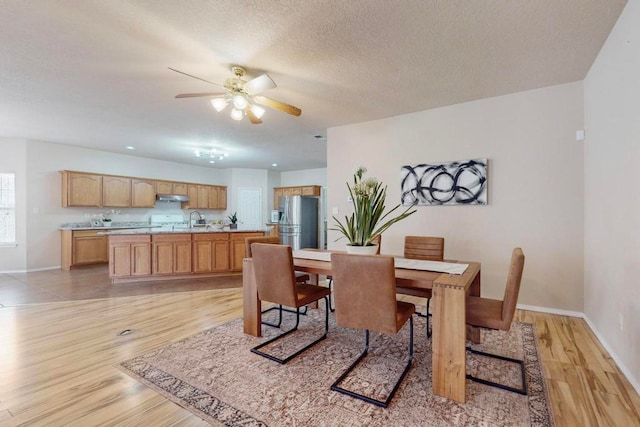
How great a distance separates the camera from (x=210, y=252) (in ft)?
17.1

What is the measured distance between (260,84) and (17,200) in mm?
6086

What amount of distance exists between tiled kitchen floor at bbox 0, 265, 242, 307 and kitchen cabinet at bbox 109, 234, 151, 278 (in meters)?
0.21

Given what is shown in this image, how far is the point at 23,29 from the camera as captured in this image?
7.15ft

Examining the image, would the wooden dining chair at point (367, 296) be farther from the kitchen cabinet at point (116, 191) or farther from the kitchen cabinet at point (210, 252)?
the kitchen cabinet at point (116, 191)

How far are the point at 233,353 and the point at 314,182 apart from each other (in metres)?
6.91

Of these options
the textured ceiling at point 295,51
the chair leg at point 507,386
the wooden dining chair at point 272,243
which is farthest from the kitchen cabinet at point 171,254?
the chair leg at point 507,386

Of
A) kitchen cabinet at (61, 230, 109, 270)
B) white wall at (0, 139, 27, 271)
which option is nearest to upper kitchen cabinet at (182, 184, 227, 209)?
kitchen cabinet at (61, 230, 109, 270)

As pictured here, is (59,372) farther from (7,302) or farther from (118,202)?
(118,202)

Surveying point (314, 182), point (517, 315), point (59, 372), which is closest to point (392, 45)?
point (517, 315)

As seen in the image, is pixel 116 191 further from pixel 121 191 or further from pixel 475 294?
pixel 475 294

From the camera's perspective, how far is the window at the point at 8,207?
543cm

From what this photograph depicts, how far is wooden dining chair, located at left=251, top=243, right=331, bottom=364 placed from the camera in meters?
2.24

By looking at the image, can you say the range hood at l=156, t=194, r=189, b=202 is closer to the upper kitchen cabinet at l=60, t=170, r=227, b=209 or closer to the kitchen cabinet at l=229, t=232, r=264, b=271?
the upper kitchen cabinet at l=60, t=170, r=227, b=209

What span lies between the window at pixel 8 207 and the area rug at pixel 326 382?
5630 mm
